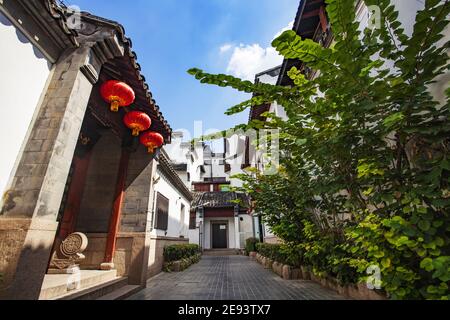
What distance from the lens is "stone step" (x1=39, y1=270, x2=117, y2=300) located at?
10.5 ft

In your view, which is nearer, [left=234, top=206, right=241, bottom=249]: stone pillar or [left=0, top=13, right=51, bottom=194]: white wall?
[left=0, top=13, right=51, bottom=194]: white wall

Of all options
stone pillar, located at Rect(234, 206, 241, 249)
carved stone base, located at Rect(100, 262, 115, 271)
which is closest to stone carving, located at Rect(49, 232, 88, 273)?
carved stone base, located at Rect(100, 262, 115, 271)

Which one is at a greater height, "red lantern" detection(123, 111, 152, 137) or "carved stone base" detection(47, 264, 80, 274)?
"red lantern" detection(123, 111, 152, 137)

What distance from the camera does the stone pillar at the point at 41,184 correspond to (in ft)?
7.59

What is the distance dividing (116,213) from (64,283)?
215 centimetres

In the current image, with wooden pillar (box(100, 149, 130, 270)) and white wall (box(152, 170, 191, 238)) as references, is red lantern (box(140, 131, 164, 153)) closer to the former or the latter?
wooden pillar (box(100, 149, 130, 270))

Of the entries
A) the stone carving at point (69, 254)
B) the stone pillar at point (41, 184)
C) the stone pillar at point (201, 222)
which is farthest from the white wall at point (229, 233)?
the stone pillar at point (41, 184)

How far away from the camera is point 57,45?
10.4ft

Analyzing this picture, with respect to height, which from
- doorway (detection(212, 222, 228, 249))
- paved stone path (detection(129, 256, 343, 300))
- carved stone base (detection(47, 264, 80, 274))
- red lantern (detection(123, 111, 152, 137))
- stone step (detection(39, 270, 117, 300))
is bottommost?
paved stone path (detection(129, 256, 343, 300))

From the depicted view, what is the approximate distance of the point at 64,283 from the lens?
3590 mm

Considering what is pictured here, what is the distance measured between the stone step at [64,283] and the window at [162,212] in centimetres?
259

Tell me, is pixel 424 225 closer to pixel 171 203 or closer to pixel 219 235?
pixel 171 203

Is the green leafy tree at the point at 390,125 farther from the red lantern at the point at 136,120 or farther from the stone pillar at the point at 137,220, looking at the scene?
the stone pillar at the point at 137,220

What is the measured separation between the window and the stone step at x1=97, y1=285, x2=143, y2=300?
2.63m
